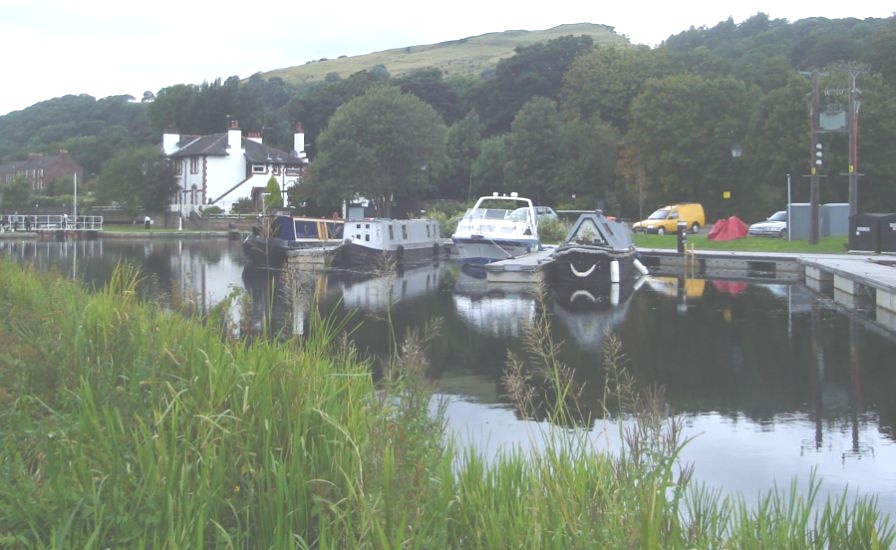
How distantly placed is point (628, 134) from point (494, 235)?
2947cm

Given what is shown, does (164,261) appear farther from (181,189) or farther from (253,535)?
(181,189)

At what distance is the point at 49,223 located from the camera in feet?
245

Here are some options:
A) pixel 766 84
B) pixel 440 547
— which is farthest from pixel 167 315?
pixel 766 84

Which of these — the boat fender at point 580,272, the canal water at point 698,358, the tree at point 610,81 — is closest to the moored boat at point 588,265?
the boat fender at point 580,272

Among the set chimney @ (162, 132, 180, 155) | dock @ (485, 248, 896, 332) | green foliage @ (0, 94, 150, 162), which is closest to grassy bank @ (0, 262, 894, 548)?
dock @ (485, 248, 896, 332)

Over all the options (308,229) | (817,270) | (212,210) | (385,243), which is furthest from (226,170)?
(817,270)

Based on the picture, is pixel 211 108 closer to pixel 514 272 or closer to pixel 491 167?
pixel 491 167

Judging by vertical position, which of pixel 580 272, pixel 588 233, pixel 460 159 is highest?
pixel 460 159

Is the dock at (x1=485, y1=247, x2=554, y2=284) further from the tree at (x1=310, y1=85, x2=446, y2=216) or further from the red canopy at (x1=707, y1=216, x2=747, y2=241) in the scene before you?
the tree at (x1=310, y1=85, x2=446, y2=216)

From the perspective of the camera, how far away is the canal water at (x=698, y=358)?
9438mm

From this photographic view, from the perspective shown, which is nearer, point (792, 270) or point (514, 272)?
point (514, 272)

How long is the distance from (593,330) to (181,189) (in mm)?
67277

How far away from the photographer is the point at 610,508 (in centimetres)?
500

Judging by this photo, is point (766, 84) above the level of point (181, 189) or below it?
above
